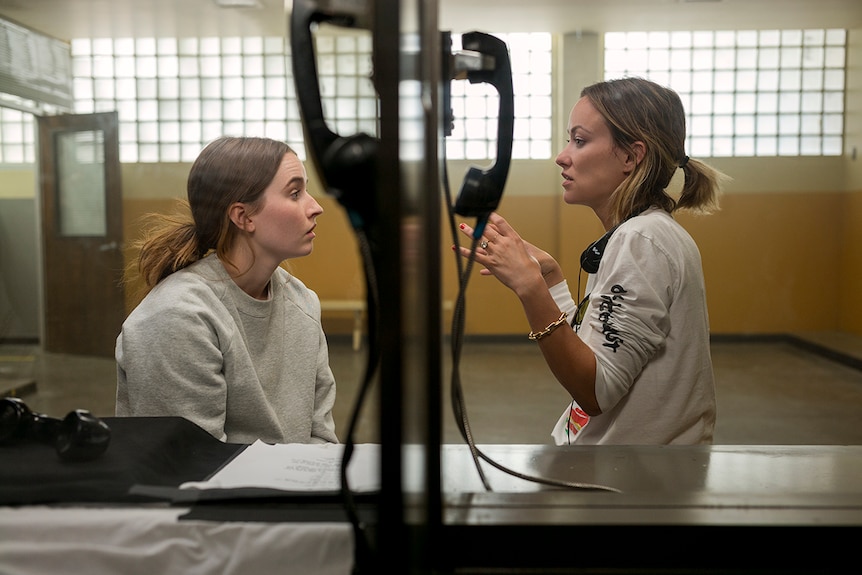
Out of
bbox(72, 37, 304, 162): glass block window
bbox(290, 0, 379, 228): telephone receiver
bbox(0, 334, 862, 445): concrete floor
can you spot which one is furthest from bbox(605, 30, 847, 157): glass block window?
bbox(290, 0, 379, 228): telephone receiver

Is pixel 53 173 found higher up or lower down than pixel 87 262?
higher up

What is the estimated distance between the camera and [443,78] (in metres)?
0.82

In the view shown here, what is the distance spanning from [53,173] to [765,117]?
4.61 feet

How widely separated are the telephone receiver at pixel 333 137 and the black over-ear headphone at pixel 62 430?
446 millimetres

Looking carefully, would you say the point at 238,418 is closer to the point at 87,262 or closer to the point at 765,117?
the point at 87,262

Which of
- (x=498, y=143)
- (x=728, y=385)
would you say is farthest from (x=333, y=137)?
(x=728, y=385)

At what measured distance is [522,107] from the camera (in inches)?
57.6

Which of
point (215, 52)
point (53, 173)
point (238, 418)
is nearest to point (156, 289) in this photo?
point (238, 418)

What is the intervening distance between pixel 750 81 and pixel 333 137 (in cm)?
142

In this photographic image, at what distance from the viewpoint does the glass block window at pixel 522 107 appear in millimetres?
1341

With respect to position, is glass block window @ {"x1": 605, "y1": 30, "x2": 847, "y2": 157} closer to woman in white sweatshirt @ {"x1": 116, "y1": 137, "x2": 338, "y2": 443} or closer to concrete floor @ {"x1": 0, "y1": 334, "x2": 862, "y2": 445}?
concrete floor @ {"x1": 0, "y1": 334, "x2": 862, "y2": 445}

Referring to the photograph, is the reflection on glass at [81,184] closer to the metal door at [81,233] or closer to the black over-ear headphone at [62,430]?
the metal door at [81,233]

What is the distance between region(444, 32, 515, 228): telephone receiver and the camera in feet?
2.83

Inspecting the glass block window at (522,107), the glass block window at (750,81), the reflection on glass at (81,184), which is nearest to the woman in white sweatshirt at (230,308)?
the reflection on glass at (81,184)
